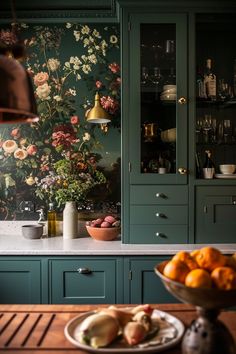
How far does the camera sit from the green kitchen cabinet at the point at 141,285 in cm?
253

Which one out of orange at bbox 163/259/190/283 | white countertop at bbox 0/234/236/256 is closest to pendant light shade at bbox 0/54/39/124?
orange at bbox 163/259/190/283

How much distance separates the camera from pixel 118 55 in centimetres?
313

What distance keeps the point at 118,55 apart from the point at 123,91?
23.9 inches

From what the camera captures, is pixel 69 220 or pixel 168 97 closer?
pixel 168 97

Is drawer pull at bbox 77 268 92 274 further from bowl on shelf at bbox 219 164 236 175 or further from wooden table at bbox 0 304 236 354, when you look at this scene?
bowl on shelf at bbox 219 164 236 175

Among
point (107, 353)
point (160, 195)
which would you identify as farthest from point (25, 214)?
point (107, 353)

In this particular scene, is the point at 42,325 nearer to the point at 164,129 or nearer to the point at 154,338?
the point at 154,338

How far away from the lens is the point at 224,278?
1.07m

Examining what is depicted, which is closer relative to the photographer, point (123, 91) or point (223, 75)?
point (123, 91)

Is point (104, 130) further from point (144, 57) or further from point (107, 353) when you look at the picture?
point (107, 353)

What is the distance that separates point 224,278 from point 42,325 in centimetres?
66

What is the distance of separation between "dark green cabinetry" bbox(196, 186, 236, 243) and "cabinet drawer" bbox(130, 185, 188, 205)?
11cm

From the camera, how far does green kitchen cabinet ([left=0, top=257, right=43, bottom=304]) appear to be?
2533mm

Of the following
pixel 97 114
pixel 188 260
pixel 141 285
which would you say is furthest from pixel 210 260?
pixel 97 114
